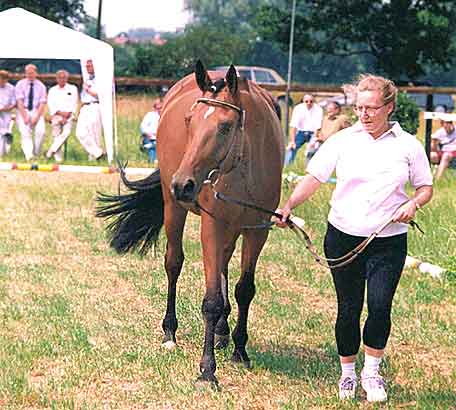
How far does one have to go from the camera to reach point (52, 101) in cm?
1991

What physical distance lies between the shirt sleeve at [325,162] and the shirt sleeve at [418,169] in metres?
0.42

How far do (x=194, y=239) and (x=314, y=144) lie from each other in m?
7.57

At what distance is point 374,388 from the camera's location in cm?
562

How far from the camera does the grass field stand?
5.81 metres

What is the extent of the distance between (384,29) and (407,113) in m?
21.7

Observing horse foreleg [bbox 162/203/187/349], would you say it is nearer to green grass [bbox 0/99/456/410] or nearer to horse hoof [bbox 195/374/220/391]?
green grass [bbox 0/99/456/410]

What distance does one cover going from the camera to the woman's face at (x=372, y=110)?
535 cm

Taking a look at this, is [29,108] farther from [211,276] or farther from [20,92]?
[211,276]

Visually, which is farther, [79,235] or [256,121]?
[79,235]

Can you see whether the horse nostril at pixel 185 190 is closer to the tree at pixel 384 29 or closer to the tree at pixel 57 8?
the tree at pixel 384 29

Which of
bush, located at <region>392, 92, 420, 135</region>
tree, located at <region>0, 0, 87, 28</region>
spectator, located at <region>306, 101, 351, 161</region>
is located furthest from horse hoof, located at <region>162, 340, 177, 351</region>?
tree, located at <region>0, 0, 87, 28</region>

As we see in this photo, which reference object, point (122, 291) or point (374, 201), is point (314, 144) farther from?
point (374, 201)

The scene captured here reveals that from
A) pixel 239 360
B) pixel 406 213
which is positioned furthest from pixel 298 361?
pixel 406 213

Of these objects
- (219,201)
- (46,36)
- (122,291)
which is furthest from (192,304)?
(46,36)
